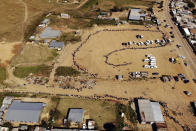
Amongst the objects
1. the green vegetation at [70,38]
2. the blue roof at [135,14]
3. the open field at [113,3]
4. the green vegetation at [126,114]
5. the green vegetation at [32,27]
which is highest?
the open field at [113,3]

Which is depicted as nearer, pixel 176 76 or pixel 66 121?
pixel 66 121

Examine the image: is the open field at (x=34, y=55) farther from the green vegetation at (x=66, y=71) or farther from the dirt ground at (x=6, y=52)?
the green vegetation at (x=66, y=71)

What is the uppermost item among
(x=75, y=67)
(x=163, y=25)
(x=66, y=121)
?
(x=163, y=25)

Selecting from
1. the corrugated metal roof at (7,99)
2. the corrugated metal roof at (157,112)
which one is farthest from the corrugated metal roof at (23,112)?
the corrugated metal roof at (157,112)

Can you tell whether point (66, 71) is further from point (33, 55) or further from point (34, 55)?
point (33, 55)

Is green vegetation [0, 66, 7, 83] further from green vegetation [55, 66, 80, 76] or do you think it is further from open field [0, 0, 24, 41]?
open field [0, 0, 24, 41]

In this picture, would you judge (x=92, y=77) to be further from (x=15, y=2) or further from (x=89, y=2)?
→ (x=15, y=2)

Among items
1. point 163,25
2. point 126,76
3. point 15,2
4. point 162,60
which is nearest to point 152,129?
point 126,76
